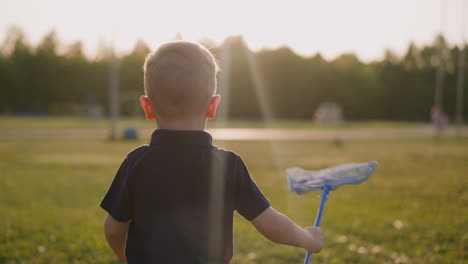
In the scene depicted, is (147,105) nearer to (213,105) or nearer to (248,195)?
(213,105)

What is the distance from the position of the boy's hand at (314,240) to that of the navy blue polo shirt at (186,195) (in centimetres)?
24

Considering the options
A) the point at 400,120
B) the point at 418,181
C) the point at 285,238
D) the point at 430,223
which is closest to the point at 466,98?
the point at 400,120

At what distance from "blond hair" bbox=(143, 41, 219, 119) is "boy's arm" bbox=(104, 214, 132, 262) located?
17.9 inches

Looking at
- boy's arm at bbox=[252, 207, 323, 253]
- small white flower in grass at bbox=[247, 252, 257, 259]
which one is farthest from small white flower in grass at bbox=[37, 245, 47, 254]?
boy's arm at bbox=[252, 207, 323, 253]

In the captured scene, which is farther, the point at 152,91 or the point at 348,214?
the point at 348,214

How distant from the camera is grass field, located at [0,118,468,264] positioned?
444cm

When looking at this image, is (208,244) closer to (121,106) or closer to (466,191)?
(466,191)

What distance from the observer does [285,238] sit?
5.59 feet

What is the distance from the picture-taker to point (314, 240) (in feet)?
5.87

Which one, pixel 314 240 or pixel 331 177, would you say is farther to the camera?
pixel 331 177

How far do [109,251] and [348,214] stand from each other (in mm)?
3314

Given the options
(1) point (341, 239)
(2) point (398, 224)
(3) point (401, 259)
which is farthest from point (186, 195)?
(2) point (398, 224)

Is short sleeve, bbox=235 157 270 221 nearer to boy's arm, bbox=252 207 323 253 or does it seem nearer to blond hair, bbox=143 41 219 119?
boy's arm, bbox=252 207 323 253

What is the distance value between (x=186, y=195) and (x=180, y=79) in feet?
1.32
